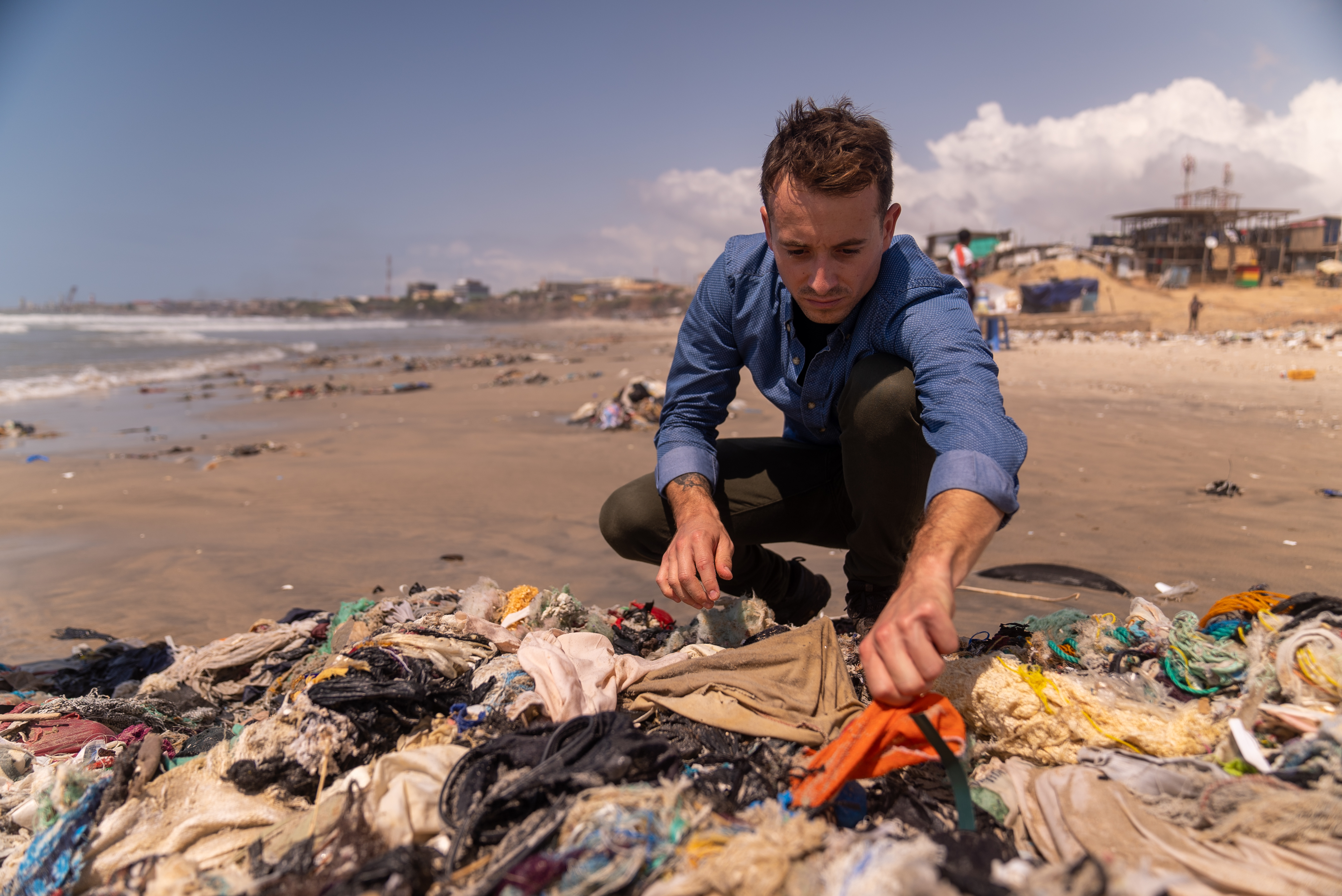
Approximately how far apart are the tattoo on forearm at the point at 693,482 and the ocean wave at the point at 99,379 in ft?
48.6

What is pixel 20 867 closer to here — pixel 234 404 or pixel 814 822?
pixel 814 822

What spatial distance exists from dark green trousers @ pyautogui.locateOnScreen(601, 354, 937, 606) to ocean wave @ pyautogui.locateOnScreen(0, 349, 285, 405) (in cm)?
1455

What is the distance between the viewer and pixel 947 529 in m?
1.58

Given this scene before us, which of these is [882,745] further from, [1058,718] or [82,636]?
[82,636]

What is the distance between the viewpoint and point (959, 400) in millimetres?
1936

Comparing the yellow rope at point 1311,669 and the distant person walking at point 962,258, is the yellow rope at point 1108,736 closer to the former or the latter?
the yellow rope at point 1311,669

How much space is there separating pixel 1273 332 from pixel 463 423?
811 inches

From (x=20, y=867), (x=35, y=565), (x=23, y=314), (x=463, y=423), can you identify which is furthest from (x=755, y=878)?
(x=23, y=314)

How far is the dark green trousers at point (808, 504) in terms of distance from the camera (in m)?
2.30

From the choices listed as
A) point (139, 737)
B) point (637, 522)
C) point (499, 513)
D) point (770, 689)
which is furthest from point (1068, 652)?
point (499, 513)

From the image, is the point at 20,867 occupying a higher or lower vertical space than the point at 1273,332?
lower

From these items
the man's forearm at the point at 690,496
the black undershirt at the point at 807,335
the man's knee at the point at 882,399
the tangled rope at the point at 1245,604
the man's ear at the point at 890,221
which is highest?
the man's ear at the point at 890,221

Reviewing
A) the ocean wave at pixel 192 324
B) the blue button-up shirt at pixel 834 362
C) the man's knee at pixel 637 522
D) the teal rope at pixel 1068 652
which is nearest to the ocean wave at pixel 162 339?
the ocean wave at pixel 192 324

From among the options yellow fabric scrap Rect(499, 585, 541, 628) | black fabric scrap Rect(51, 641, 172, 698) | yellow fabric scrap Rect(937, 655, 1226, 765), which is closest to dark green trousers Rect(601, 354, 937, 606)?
yellow fabric scrap Rect(499, 585, 541, 628)
